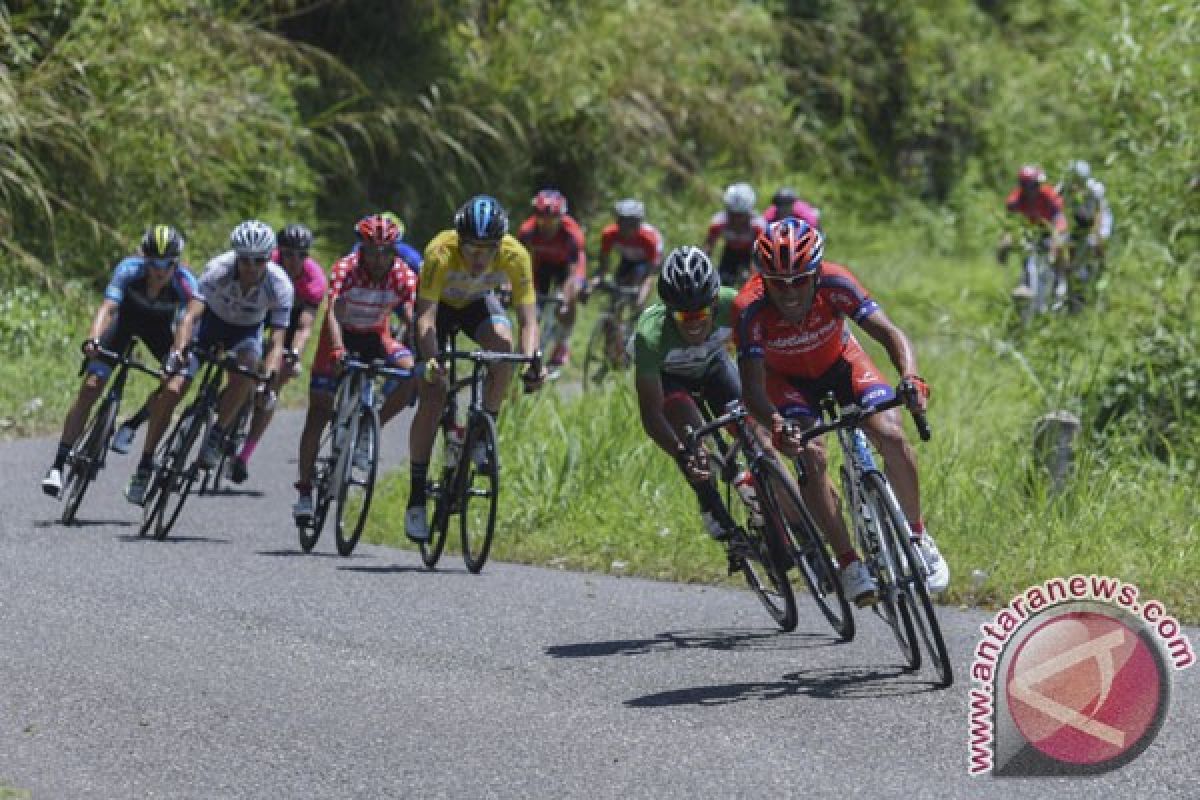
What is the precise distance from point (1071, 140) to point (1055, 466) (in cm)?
2593

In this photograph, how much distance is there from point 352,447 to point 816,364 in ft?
12.7

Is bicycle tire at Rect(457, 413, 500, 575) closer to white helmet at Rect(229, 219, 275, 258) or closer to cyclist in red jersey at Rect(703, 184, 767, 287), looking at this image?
white helmet at Rect(229, 219, 275, 258)

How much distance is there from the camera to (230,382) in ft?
44.7

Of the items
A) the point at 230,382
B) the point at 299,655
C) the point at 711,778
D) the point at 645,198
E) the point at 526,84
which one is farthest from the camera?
the point at 645,198

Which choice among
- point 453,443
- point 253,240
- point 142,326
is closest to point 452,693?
point 453,443

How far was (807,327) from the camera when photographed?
9.40 m

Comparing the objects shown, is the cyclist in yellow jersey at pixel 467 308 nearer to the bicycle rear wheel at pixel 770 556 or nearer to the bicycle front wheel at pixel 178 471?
the bicycle front wheel at pixel 178 471

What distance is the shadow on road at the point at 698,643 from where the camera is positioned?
960 centimetres

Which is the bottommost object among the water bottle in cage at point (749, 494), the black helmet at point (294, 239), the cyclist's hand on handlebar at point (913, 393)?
the water bottle in cage at point (749, 494)

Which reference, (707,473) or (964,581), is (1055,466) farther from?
(707,473)

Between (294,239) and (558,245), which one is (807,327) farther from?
(558,245)

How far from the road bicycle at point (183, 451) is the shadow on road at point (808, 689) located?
5.32 metres

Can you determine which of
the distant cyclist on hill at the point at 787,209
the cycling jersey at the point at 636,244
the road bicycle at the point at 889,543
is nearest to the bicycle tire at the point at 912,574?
the road bicycle at the point at 889,543

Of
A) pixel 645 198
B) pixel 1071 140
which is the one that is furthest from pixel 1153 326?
pixel 1071 140
